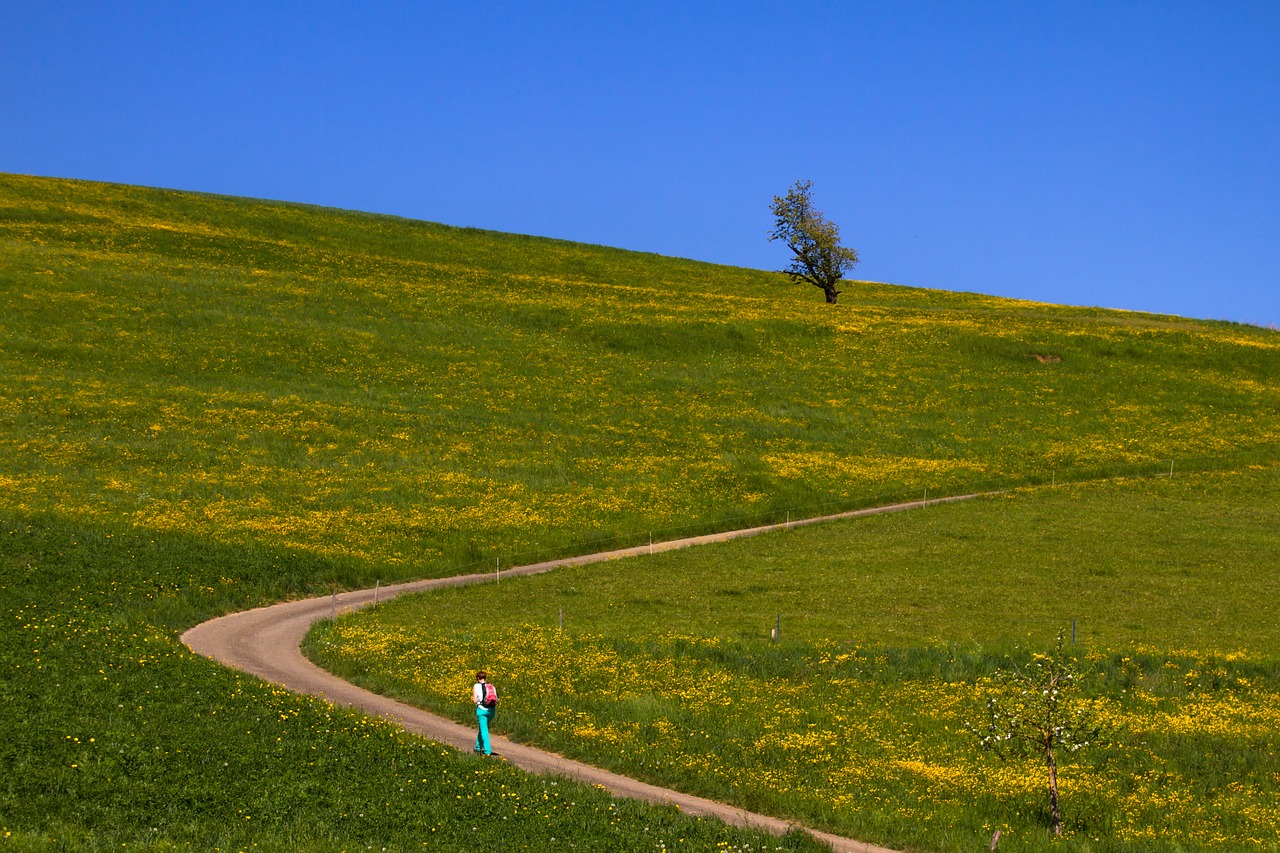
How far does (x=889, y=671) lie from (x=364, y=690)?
44.7ft

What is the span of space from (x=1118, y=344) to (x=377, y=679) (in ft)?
264

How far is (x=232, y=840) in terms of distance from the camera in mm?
16719

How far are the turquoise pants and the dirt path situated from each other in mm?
449

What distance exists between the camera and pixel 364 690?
28828 millimetres

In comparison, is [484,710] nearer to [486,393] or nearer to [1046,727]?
[1046,727]

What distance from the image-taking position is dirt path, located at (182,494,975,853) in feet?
69.4

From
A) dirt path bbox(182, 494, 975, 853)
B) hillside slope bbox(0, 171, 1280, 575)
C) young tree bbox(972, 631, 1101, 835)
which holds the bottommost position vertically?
dirt path bbox(182, 494, 975, 853)

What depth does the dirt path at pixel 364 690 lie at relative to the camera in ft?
69.4

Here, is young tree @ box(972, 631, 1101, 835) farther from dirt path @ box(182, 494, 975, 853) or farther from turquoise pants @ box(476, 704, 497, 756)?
turquoise pants @ box(476, 704, 497, 756)

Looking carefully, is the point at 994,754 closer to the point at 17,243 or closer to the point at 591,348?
the point at 591,348

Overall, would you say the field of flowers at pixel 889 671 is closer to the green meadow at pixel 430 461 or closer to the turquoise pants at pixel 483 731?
the green meadow at pixel 430 461

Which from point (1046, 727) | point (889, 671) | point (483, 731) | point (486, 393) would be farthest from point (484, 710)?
point (486, 393)

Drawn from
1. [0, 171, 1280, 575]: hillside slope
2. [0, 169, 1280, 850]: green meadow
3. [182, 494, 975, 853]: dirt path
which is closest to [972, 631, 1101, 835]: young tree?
[0, 169, 1280, 850]: green meadow

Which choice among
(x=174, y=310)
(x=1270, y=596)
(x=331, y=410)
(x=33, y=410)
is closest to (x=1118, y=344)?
(x=1270, y=596)
